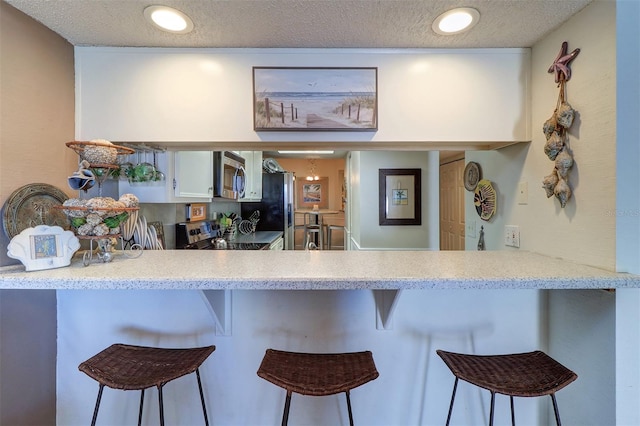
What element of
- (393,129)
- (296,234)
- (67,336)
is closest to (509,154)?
(393,129)

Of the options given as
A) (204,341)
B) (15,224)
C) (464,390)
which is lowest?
(464,390)

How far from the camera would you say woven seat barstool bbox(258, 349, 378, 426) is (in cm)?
89

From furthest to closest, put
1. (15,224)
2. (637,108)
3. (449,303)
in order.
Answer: (449,303)
(15,224)
(637,108)

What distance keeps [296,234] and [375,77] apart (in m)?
4.97

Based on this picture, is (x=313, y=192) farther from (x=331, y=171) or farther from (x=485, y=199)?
(x=485, y=199)

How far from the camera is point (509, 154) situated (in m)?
1.62

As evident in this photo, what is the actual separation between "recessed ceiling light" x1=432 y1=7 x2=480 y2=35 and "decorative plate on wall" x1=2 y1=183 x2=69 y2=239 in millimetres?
1891

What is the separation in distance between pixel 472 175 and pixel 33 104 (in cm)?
253

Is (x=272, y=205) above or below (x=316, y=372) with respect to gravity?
above

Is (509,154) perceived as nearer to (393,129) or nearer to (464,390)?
(393,129)

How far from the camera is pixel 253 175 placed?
377 cm

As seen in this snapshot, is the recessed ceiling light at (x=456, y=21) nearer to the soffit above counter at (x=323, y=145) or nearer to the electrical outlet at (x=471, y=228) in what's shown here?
the soffit above counter at (x=323, y=145)

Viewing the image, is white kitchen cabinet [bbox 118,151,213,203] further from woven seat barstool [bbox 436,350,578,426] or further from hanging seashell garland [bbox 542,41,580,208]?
hanging seashell garland [bbox 542,41,580,208]

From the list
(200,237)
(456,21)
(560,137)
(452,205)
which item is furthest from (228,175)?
(452,205)
